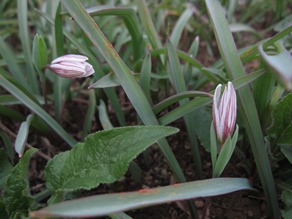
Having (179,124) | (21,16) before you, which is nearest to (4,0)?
(21,16)

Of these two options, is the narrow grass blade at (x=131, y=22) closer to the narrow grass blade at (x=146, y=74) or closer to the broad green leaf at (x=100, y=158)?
the narrow grass blade at (x=146, y=74)

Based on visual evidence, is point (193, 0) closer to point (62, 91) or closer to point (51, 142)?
point (62, 91)

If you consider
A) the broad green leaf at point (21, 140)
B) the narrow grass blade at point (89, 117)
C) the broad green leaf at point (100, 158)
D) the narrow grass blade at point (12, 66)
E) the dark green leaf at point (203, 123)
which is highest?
the narrow grass blade at point (12, 66)

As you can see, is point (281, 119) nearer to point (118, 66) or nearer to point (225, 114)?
point (225, 114)

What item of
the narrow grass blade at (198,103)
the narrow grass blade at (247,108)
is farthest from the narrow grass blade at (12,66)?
the narrow grass blade at (247,108)

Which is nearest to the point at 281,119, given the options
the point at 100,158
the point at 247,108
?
the point at 247,108

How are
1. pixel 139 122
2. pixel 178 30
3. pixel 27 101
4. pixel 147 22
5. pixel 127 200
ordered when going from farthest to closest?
pixel 178 30 < pixel 147 22 < pixel 139 122 < pixel 27 101 < pixel 127 200
